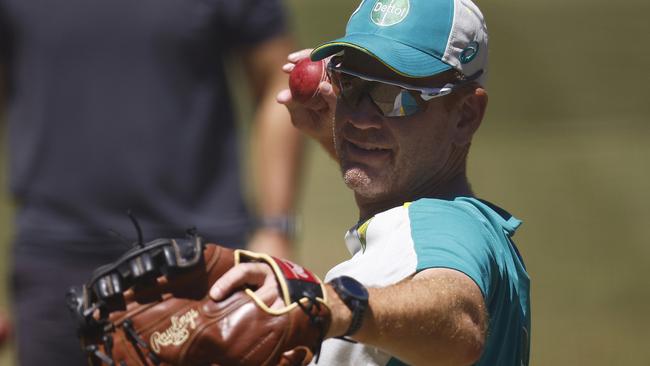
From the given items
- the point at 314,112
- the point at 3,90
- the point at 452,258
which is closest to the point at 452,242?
Result: the point at 452,258

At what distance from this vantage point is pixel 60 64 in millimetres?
4102

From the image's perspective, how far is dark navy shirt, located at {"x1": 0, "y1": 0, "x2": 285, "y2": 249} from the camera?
4.08 metres

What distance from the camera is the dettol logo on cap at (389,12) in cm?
263

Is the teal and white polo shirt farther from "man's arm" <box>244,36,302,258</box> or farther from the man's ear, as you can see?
"man's arm" <box>244,36,302,258</box>

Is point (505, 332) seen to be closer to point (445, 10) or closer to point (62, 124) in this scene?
point (445, 10)

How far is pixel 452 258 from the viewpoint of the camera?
7.43ft

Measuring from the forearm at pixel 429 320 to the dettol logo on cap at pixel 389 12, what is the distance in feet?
2.09

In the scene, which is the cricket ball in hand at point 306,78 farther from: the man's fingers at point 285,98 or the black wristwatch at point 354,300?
the black wristwatch at point 354,300

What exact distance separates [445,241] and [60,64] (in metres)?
2.14

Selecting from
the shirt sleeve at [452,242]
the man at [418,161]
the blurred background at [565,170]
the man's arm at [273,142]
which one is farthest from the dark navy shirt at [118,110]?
the blurred background at [565,170]

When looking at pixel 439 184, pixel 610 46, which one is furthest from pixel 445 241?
pixel 610 46

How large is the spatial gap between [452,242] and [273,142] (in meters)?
2.07

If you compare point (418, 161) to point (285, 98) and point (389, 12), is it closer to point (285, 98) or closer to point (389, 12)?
point (389, 12)

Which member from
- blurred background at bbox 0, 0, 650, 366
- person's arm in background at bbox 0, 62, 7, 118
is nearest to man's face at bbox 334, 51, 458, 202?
person's arm in background at bbox 0, 62, 7, 118
